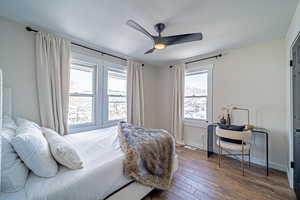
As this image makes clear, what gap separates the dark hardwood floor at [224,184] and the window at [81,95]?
202cm

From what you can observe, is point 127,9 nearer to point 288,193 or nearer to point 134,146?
point 134,146

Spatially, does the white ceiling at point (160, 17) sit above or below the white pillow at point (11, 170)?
above

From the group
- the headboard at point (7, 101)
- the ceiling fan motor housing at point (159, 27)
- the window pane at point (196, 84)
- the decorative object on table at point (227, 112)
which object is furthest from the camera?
the window pane at point (196, 84)

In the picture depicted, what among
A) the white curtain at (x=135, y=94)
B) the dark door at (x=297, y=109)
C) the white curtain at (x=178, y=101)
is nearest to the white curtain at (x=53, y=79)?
the white curtain at (x=135, y=94)

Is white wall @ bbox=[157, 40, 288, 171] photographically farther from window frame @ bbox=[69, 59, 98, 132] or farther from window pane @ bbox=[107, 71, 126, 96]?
window frame @ bbox=[69, 59, 98, 132]

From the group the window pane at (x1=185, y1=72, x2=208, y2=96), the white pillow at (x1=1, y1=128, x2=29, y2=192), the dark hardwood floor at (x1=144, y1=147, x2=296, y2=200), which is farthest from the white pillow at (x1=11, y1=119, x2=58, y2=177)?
the window pane at (x1=185, y1=72, x2=208, y2=96)

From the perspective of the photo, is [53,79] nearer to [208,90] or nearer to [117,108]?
[117,108]

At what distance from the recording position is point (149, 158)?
167 centimetres

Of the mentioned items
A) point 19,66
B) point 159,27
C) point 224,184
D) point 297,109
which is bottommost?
point 224,184

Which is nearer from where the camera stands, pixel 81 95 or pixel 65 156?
pixel 65 156

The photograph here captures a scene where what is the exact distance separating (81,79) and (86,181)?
2.23m

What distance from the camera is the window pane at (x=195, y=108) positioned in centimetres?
346

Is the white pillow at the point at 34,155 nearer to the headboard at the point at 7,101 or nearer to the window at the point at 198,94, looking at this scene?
the headboard at the point at 7,101

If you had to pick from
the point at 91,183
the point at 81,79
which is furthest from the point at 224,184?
the point at 81,79
